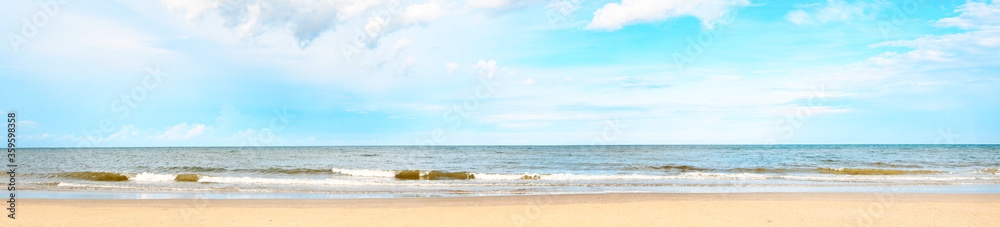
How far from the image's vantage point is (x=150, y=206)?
12.4 metres

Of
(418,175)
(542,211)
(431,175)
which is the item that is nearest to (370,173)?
(418,175)

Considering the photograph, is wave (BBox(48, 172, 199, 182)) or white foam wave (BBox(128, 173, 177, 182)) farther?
white foam wave (BBox(128, 173, 177, 182))

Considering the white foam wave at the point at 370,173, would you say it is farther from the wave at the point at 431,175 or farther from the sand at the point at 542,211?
the sand at the point at 542,211

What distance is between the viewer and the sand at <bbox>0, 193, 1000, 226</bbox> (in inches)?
373

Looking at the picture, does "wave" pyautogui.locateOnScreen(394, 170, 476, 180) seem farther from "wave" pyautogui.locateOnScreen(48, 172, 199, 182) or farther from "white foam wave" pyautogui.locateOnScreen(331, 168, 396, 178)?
"wave" pyautogui.locateOnScreen(48, 172, 199, 182)

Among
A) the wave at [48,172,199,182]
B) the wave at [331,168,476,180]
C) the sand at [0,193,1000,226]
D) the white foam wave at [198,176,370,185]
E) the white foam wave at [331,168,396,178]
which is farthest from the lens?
the white foam wave at [331,168,396,178]

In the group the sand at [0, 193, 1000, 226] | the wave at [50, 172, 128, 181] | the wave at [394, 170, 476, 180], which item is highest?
the sand at [0, 193, 1000, 226]

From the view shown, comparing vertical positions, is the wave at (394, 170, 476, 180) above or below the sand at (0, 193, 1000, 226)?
below

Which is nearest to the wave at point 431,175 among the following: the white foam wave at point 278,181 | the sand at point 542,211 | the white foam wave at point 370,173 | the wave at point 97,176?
the white foam wave at point 370,173

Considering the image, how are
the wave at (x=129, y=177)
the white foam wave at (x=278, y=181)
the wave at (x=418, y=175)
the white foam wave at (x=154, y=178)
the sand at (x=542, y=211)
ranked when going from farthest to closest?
the wave at (x=418, y=175)
the white foam wave at (x=154, y=178)
the wave at (x=129, y=177)
the white foam wave at (x=278, y=181)
the sand at (x=542, y=211)

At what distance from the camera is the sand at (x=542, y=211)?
948 cm

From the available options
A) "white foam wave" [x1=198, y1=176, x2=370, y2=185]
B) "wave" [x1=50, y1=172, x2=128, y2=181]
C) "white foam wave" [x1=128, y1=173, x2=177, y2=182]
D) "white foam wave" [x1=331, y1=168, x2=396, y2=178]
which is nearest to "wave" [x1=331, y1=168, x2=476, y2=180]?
"white foam wave" [x1=331, y1=168, x2=396, y2=178]

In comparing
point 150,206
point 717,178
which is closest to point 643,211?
point 150,206

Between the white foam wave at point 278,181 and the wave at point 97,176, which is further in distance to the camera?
the wave at point 97,176
